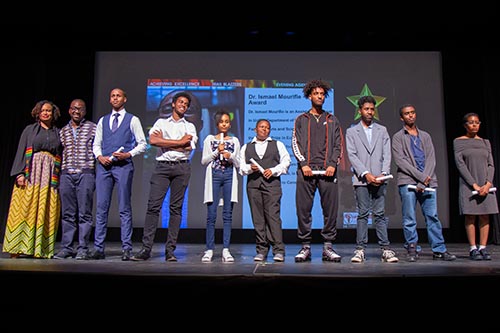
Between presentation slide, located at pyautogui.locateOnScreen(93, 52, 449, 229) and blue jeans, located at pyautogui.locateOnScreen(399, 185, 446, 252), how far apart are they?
6.44 ft

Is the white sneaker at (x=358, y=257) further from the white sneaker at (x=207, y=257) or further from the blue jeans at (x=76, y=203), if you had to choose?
the blue jeans at (x=76, y=203)

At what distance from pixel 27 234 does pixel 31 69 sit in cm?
341

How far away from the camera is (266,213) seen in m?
3.39

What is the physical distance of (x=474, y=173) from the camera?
364 centimetres

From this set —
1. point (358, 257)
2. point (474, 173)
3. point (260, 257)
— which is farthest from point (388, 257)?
point (474, 173)

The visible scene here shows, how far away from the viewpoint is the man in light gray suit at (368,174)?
10.8 feet

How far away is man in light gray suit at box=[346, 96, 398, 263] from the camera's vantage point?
3.29 m

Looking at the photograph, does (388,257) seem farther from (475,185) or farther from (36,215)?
(36,215)

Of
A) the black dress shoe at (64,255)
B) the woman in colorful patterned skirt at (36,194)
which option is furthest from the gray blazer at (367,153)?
the woman in colorful patterned skirt at (36,194)

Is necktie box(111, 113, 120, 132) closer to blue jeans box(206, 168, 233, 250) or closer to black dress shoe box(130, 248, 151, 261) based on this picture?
blue jeans box(206, 168, 233, 250)
